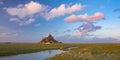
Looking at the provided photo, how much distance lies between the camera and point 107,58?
3381 centimetres

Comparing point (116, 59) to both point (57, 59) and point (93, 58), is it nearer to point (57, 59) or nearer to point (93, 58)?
point (93, 58)

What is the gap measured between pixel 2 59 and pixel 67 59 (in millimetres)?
17871

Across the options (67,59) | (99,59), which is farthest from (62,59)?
(99,59)

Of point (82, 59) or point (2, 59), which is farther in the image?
point (2, 59)

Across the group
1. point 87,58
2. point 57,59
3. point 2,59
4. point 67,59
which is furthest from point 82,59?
point 2,59

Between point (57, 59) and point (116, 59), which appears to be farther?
point (57, 59)

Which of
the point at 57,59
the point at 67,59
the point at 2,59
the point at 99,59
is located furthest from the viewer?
the point at 2,59

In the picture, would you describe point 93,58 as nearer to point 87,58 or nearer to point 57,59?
point 87,58

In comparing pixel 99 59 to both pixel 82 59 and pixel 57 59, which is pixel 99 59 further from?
pixel 57 59

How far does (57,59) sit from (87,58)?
6.36 m

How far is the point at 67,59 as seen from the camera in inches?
1403

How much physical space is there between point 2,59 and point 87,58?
21.4 m

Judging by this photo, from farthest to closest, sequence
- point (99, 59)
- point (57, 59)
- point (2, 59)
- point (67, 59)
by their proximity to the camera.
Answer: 1. point (2, 59)
2. point (57, 59)
3. point (67, 59)
4. point (99, 59)

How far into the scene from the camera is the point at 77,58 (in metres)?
34.6
